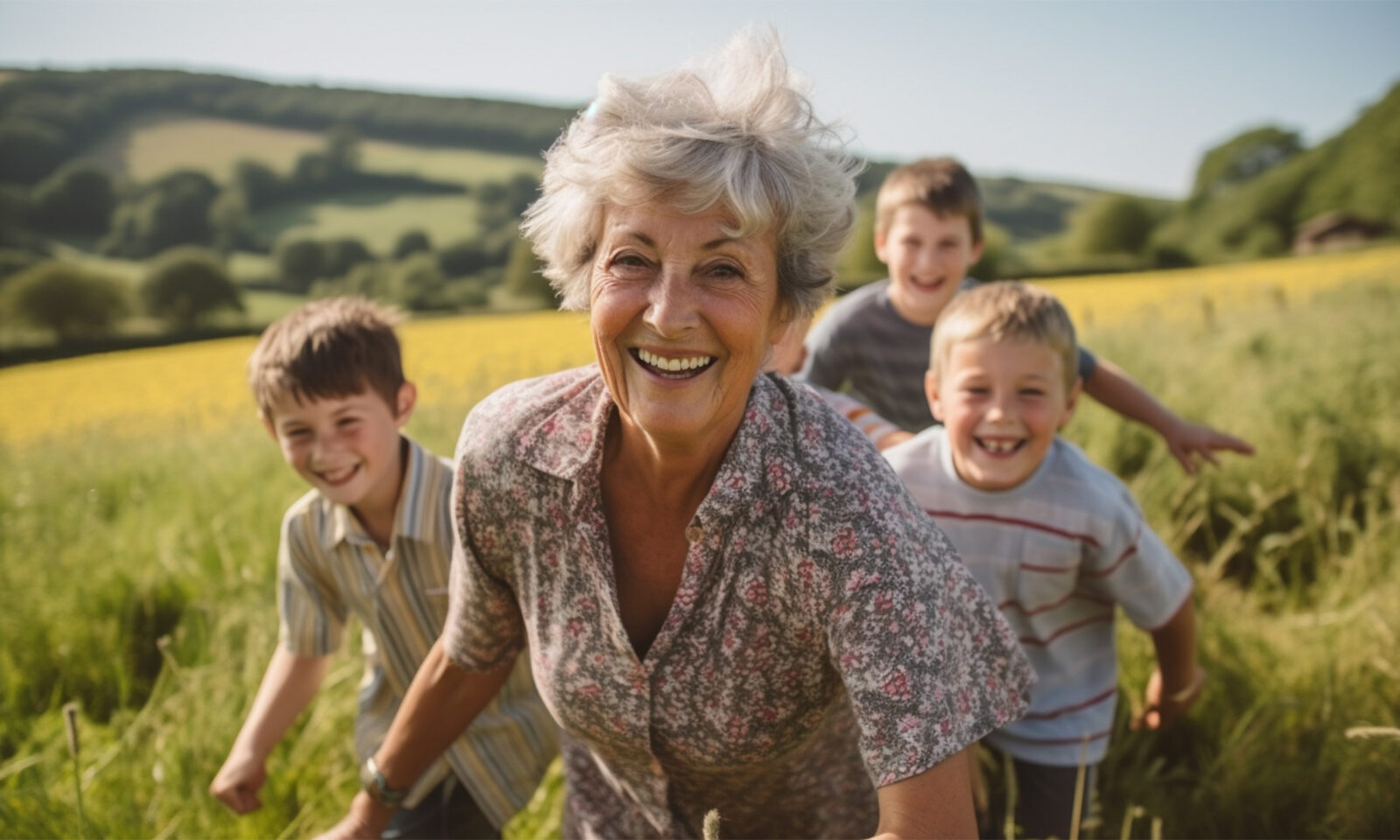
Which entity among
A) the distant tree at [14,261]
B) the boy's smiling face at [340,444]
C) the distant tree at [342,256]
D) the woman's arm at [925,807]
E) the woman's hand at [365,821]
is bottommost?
the woman's hand at [365,821]

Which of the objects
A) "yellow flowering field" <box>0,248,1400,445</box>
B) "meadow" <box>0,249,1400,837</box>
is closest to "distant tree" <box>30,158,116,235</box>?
"yellow flowering field" <box>0,248,1400,445</box>

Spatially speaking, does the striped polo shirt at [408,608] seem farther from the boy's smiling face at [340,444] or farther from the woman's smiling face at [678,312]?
the woman's smiling face at [678,312]

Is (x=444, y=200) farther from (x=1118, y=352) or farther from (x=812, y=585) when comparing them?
(x=812, y=585)

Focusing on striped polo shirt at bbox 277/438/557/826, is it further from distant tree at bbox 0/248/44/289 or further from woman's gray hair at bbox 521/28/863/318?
distant tree at bbox 0/248/44/289

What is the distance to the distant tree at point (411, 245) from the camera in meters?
41.4

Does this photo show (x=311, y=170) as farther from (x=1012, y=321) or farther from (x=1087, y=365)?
(x=1012, y=321)

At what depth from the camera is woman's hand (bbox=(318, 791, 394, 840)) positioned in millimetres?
1851

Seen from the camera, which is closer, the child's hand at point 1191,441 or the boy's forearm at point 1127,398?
the child's hand at point 1191,441

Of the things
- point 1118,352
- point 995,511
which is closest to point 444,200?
point 1118,352

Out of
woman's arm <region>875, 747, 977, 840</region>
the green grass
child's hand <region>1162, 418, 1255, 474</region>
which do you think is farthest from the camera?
the green grass

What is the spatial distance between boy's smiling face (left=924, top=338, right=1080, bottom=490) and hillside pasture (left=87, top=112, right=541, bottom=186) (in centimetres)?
2631

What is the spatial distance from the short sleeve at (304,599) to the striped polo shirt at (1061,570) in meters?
1.62

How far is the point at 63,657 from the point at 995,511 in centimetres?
347

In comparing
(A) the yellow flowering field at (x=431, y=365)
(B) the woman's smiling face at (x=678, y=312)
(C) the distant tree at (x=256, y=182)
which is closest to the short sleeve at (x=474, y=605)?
(B) the woman's smiling face at (x=678, y=312)
